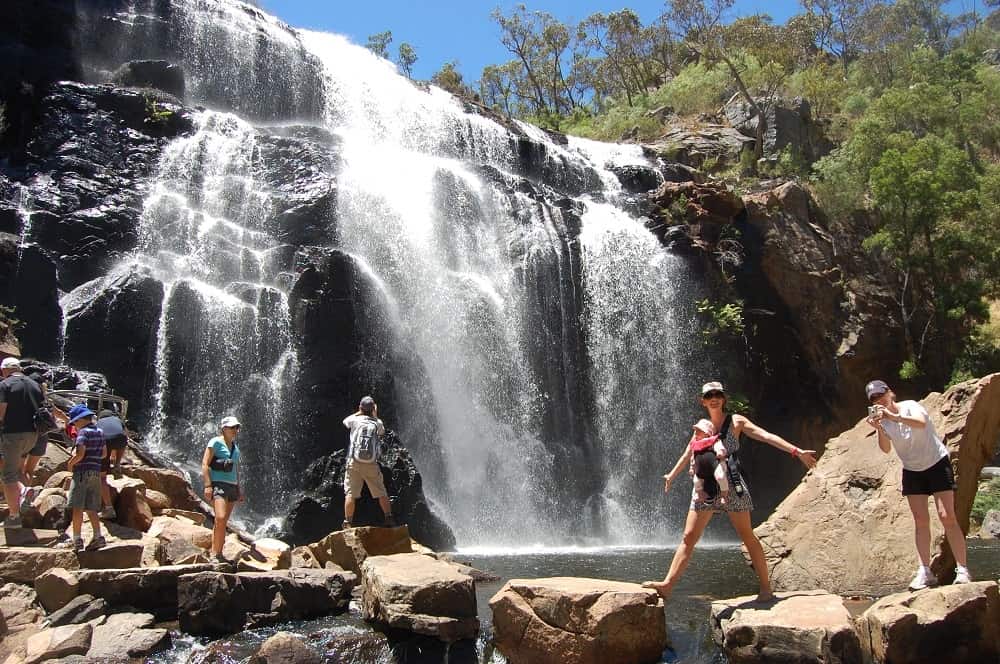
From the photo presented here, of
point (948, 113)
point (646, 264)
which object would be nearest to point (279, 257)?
point (646, 264)

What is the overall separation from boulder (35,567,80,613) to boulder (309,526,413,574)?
3032mm

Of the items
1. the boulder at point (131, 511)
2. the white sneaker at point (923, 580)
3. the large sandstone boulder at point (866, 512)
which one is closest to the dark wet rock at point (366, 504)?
the boulder at point (131, 511)

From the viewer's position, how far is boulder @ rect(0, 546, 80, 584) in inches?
312

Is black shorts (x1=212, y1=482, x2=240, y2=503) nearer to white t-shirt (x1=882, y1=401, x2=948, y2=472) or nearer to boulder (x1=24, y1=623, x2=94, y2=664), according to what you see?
boulder (x1=24, y1=623, x2=94, y2=664)

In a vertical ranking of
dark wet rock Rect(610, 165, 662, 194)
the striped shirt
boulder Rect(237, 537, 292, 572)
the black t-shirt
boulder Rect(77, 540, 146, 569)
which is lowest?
boulder Rect(237, 537, 292, 572)

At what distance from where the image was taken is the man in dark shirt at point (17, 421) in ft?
29.9

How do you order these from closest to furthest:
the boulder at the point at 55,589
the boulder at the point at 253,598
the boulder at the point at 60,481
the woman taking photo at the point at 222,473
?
the boulder at the point at 253,598
the boulder at the point at 55,589
the woman taking photo at the point at 222,473
the boulder at the point at 60,481

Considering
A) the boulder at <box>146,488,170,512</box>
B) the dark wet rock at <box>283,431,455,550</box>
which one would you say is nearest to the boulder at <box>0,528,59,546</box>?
the boulder at <box>146,488,170,512</box>

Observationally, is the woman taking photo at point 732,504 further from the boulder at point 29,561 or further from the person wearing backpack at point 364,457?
the boulder at point 29,561

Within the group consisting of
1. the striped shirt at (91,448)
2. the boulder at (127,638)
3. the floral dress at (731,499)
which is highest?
the striped shirt at (91,448)

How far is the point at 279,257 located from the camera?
19.4 m

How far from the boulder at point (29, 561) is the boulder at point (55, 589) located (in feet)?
1.14

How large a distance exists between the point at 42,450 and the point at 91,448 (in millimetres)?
1958

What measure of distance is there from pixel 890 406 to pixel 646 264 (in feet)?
56.3
